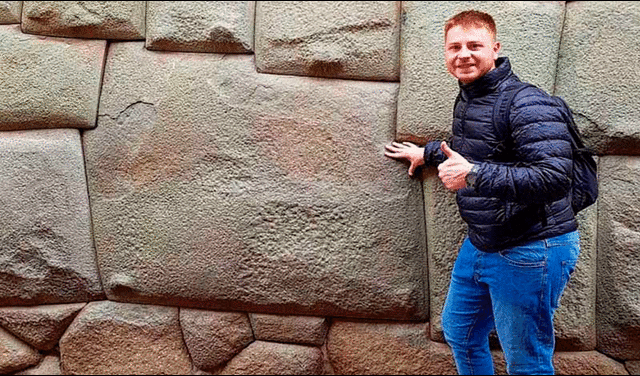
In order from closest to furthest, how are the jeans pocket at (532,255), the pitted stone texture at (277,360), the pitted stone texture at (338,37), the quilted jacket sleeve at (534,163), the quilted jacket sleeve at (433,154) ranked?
the quilted jacket sleeve at (534,163), the jeans pocket at (532,255), the quilted jacket sleeve at (433,154), the pitted stone texture at (338,37), the pitted stone texture at (277,360)

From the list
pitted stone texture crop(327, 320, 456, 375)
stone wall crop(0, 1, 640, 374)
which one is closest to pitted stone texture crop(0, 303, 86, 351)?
stone wall crop(0, 1, 640, 374)

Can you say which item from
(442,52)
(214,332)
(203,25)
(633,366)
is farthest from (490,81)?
(214,332)

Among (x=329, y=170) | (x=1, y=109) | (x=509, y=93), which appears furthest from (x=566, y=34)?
(x=1, y=109)

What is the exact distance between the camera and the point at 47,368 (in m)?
2.07

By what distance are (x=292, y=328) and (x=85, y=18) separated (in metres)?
1.08

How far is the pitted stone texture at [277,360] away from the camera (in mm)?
1973

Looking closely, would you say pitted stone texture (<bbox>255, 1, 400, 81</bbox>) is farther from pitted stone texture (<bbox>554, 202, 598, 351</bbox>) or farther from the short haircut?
pitted stone texture (<bbox>554, 202, 598, 351</bbox>)

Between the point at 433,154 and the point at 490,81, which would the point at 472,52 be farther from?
the point at 433,154

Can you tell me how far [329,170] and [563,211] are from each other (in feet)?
2.12

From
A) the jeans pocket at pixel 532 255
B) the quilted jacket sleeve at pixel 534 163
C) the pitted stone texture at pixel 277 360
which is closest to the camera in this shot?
the quilted jacket sleeve at pixel 534 163

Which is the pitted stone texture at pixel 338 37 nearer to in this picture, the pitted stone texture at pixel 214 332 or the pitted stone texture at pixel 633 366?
the pitted stone texture at pixel 214 332

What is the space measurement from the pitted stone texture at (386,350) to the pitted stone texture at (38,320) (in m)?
0.79

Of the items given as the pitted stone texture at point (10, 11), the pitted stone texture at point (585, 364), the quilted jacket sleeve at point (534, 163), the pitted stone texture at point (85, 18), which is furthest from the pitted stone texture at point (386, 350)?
the pitted stone texture at point (10, 11)

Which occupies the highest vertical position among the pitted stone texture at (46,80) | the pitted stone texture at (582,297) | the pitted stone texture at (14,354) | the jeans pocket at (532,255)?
the pitted stone texture at (46,80)
